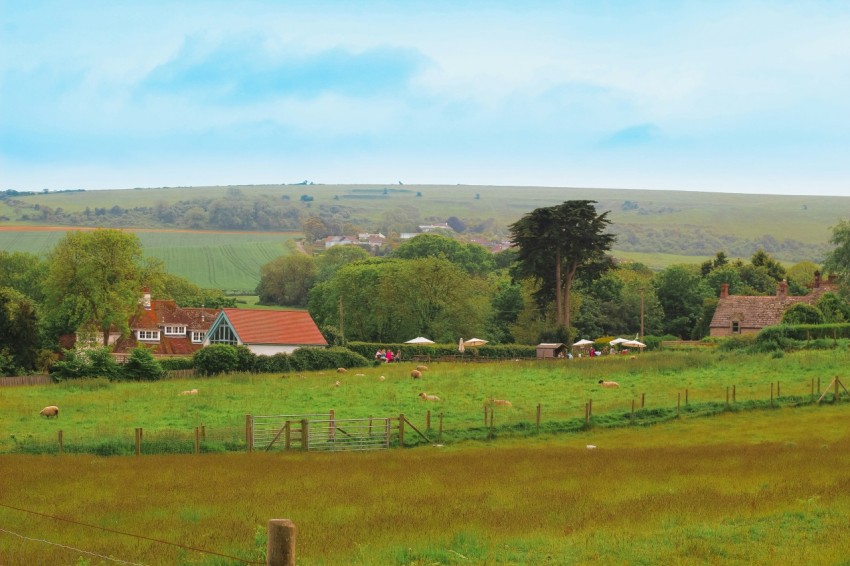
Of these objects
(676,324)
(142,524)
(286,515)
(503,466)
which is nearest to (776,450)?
(503,466)

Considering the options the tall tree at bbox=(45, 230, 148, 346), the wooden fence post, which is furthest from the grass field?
the tall tree at bbox=(45, 230, 148, 346)

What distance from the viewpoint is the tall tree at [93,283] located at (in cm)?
9775

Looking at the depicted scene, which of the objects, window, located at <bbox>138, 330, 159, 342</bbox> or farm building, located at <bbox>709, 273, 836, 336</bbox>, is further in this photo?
window, located at <bbox>138, 330, 159, 342</bbox>

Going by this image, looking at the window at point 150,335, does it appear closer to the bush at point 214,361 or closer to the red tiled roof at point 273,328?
the red tiled roof at point 273,328

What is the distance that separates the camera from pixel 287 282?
193125mm

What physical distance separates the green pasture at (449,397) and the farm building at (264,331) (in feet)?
74.9

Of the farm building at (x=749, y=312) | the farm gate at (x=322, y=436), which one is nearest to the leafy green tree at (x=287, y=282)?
the farm building at (x=749, y=312)

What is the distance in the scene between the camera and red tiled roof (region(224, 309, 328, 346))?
98000mm

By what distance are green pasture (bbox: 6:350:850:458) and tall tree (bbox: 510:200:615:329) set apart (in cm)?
1971

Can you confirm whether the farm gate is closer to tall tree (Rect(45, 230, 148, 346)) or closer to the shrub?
the shrub

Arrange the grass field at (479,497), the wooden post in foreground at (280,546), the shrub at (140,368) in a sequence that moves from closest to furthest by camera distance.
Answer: the wooden post in foreground at (280,546), the grass field at (479,497), the shrub at (140,368)

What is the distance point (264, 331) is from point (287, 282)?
310 feet

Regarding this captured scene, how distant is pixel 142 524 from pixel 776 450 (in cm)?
2096

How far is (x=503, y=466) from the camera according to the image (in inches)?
1270
